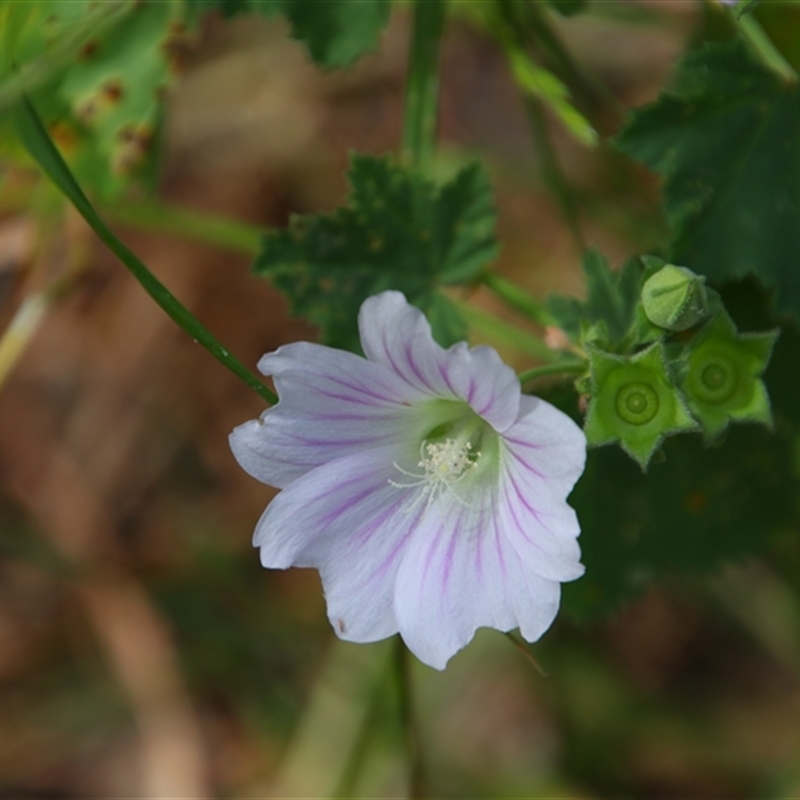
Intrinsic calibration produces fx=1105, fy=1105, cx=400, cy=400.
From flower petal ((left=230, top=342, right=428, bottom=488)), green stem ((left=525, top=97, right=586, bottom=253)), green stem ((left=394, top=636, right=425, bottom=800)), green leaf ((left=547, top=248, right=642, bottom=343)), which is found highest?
flower petal ((left=230, top=342, right=428, bottom=488))

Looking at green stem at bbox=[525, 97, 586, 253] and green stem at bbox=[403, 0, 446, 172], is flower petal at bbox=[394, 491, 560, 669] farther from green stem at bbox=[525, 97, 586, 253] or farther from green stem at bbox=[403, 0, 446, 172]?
green stem at bbox=[525, 97, 586, 253]

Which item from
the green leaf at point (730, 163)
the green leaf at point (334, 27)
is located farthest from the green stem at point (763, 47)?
the green leaf at point (334, 27)

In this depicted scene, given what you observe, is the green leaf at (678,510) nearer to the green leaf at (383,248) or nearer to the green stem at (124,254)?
the green leaf at (383,248)

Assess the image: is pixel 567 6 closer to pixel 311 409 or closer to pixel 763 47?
pixel 763 47

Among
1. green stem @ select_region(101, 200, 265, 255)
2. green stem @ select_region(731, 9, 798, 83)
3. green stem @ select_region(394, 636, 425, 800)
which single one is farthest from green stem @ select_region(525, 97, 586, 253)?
green stem @ select_region(394, 636, 425, 800)

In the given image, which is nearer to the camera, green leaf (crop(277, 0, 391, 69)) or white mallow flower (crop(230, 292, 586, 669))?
white mallow flower (crop(230, 292, 586, 669))
